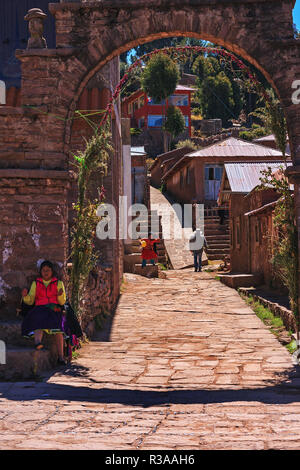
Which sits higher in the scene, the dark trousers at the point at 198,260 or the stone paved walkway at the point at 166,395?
the dark trousers at the point at 198,260

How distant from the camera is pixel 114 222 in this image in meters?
12.4

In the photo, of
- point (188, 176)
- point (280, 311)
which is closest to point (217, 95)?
point (188, 176)

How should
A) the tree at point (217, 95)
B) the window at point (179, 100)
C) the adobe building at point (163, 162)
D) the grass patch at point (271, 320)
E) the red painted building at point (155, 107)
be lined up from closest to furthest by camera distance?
1. the grass patch at point (271, 320)
2. the adobe building at point (163, 162)
3. the red painted building at point (155, 107)
4. the window at point (179, 100)
5. the tree at point (217, 95)

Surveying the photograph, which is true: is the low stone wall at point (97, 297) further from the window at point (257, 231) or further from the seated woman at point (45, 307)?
the window at point (257, 231)

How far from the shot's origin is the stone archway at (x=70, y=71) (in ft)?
24.2

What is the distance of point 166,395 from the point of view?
5695 mm

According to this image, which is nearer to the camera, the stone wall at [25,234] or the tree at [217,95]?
the stone wall at [25,234]

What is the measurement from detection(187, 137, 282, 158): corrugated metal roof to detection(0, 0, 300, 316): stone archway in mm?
20100

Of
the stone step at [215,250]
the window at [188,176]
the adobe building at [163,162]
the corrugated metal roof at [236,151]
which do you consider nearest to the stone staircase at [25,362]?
the stone step at [215,250]

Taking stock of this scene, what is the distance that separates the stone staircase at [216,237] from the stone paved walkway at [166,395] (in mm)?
12994

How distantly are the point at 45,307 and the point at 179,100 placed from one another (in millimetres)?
47928

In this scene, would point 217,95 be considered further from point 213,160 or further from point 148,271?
point 148,271

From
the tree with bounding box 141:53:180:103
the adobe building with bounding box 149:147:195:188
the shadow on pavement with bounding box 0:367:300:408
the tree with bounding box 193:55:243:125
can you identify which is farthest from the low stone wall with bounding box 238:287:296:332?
the tree with bounding box 193:55:243:125

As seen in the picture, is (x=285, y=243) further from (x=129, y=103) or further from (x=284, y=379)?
(x=129, y=103)
